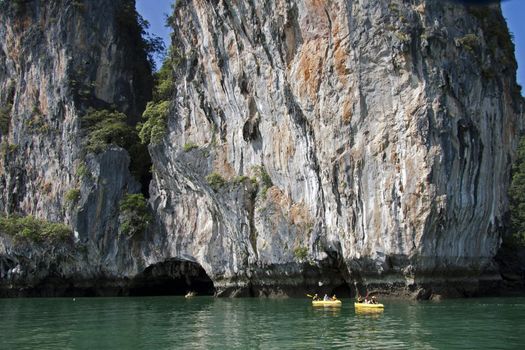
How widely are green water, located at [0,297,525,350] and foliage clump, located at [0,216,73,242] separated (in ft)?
39.7

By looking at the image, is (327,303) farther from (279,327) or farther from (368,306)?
(279,327)

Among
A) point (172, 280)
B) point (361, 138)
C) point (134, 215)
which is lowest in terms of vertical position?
point (172, 280)

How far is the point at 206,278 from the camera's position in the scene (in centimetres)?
4078

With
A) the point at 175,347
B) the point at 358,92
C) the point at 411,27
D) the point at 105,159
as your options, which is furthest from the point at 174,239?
the point at 175,347

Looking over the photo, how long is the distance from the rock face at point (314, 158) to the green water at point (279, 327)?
345cm

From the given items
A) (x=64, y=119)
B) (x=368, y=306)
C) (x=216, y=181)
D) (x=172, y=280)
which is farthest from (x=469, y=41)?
(x=64, y=119)

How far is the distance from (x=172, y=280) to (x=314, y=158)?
17.5 meters

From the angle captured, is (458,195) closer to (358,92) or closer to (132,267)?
(358,92)

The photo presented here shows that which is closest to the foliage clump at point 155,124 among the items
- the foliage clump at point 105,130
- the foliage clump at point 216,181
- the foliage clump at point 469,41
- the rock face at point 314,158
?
the rock face at point 314,158

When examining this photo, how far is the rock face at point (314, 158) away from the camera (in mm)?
24500

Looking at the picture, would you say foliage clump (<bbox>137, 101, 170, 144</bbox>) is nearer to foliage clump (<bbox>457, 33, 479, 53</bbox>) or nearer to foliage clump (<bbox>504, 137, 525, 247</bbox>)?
foliage clump (<bbox>457, 33, 479, 53</bbox>)

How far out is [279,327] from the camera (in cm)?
1778

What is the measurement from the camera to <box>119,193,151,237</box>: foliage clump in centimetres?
3672

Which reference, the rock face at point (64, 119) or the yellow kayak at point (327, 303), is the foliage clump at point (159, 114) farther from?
the yellow kayak at point (327, 303)
